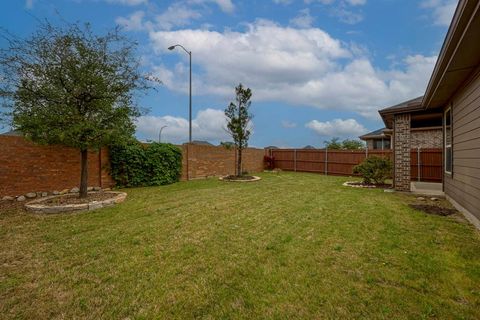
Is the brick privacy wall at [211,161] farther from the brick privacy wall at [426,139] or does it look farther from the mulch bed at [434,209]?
the brick privacy wall at [426,139]

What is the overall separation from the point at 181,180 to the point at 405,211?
8806 mm

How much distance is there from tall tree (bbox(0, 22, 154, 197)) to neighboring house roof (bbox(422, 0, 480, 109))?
22.0ft

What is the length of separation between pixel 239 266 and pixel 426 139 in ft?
54.8

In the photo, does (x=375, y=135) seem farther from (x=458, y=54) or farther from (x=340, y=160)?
(x=458, y=54)

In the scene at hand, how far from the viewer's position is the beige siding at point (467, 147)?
15.2 ft

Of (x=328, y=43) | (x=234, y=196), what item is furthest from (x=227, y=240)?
(x=328, y=43)

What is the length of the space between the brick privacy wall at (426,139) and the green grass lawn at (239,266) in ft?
40.0

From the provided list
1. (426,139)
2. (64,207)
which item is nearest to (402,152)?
(426,139)

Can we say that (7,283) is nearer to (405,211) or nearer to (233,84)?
(405,211)

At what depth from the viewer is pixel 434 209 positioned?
597 cm

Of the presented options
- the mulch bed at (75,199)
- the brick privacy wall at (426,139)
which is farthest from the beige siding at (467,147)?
the brick privacy wall at (426,139)

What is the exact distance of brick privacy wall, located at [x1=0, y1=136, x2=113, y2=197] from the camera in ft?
22.0

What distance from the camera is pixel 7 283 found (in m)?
2.60

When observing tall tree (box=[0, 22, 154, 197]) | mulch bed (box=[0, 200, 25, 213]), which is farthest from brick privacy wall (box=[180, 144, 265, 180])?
mulch bed (box=[0, 200, 25, 213])
